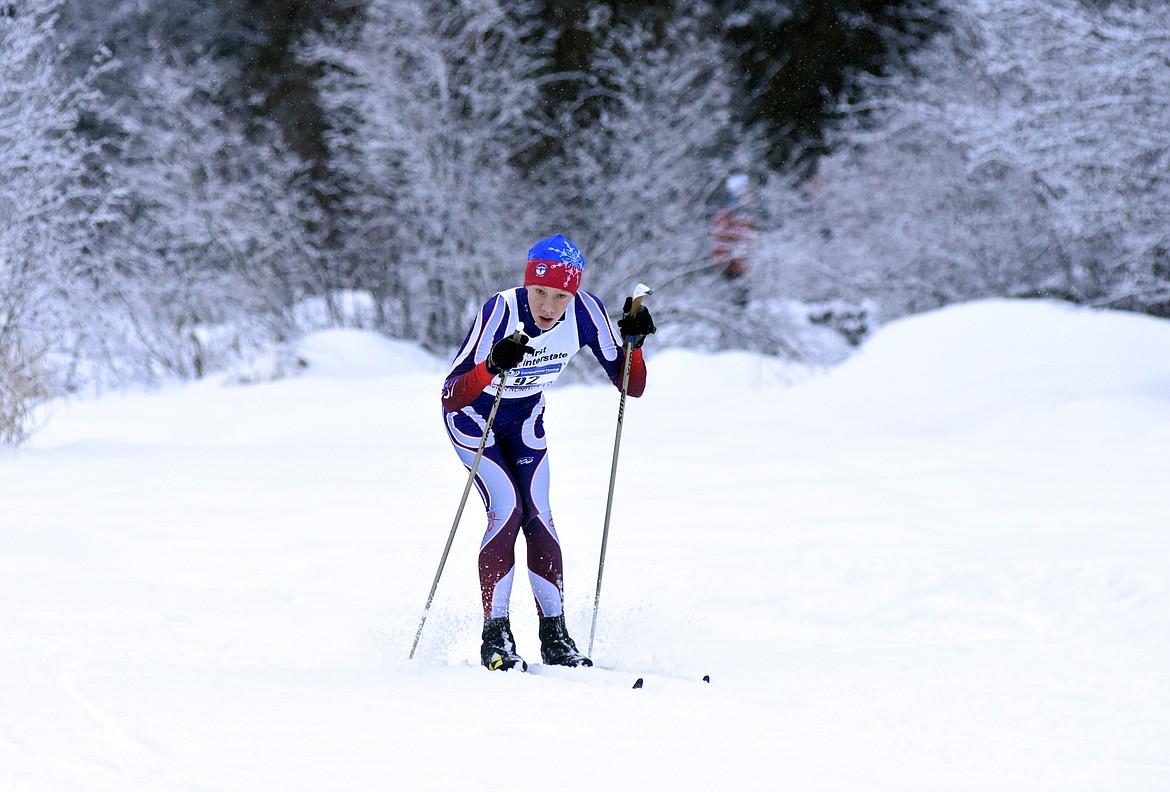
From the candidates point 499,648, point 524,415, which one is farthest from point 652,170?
point 499,648

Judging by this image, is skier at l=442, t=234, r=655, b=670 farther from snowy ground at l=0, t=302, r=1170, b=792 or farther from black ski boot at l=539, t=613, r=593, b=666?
snowy ground at l=0, t=302, r=1170, b=792

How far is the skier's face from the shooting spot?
4484 mm

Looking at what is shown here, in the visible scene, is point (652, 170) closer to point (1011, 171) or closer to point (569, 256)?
point (1011, 171)

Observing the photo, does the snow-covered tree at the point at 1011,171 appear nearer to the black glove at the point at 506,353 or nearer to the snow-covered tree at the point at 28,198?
the black glove at the point at 506,353

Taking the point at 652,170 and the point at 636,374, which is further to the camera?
the point at 652,170

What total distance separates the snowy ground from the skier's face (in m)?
1.28

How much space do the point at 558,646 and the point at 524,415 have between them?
0.88 meters

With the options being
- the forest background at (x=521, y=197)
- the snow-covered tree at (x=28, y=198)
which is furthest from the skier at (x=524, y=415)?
the forest background at (x=521, y=197)

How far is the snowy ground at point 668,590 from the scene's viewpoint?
3.28 m

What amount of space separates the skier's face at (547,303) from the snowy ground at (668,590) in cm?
128

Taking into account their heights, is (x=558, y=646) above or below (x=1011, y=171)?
below

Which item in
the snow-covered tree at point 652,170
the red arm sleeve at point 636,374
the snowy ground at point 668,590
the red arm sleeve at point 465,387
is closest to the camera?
the snowy ground at point 668,590

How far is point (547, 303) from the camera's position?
449 centimetres

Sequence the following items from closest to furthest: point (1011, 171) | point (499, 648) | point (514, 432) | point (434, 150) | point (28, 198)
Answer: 1. point (499, 648)
2. point (514, 432)
3. point (28, 198)
4. point (1011, 171)
5. point (434, 150)
